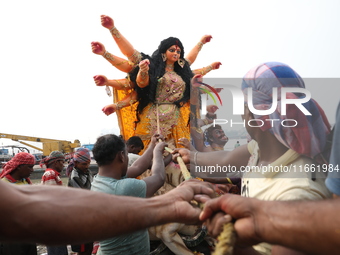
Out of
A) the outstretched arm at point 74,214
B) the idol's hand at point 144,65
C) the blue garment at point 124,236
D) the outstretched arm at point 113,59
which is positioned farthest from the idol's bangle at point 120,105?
the outstretched arm at point 74,214

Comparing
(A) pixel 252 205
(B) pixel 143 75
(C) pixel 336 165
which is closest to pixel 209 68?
(B) pixel 143 75

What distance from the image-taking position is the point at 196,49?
5.45 metres

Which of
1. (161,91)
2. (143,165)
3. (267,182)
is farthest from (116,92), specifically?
(267,182)

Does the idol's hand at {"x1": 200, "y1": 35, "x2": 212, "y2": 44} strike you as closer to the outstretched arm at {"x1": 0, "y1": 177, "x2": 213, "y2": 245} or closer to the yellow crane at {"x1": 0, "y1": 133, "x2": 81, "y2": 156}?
the outstretched arm at {"x1": 0, "y1": 177, "x2": 213, "y2": 245}

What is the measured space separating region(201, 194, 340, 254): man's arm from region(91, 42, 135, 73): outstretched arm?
12.1 feet

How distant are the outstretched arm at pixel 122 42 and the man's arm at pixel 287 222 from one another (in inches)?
148

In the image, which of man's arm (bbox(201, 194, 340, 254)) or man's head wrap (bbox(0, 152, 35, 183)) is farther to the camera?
man's head wrap (bbox(0, 152, 35, 183))

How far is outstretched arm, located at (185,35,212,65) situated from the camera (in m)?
5.40

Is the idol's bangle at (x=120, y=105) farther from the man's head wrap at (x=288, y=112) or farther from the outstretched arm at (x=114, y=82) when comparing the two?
the man's head wrap at (x=288, y=112)

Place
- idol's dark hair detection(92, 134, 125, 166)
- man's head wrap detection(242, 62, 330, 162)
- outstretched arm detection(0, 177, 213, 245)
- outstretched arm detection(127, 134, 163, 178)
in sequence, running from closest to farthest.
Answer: outstretched arm detection(0, 177, 213, 245) < man's head wrap detection(242, 62, 330, 162) < idol's dark hair detection(92, 134, 125, 166) < outstretched arm detection(127, 134, 163, 178)

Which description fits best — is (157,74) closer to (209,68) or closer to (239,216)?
(209,68)

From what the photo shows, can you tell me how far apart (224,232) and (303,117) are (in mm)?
841

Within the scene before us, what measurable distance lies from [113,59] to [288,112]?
11.2 feet

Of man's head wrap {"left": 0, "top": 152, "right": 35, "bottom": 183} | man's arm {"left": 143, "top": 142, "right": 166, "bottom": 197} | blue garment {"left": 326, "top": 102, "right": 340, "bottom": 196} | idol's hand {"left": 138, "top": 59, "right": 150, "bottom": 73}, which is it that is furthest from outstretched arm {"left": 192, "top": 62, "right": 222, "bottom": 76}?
blue garment {"left": 326, "top": 102, "right": 340, "bottom": 196}
